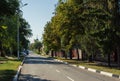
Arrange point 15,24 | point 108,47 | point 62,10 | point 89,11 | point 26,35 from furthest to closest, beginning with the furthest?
1. point 26,35
2. point 15,24
3. point 62,10
4. point 89,11
5. point 108,47

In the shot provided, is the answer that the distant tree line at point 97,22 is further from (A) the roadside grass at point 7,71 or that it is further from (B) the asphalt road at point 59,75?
(A) the roadside grass at point 7,71

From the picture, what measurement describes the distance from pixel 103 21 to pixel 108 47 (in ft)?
10.3

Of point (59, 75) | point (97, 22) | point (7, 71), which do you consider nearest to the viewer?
point (59, 75)

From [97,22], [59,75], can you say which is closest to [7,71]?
[59,75]

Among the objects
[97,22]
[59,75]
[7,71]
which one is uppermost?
[97,22]

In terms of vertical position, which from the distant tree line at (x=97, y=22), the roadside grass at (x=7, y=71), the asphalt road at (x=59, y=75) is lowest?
the asphalt road at (x=59, y=75)

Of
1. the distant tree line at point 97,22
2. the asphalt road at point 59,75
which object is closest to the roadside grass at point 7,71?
the asphalt road at point 59,75

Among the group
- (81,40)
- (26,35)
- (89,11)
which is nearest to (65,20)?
(81,40)

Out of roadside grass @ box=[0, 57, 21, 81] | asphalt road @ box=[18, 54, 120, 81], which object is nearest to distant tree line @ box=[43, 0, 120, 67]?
asphalt road @ box=[18, 54, 120, 81]

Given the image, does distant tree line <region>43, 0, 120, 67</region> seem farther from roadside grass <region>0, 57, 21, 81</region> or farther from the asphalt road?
roadside grass <region>0, 57, 21, 81</region>

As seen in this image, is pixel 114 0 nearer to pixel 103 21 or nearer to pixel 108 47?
pixel 103 21

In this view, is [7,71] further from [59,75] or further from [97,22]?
[97,22]

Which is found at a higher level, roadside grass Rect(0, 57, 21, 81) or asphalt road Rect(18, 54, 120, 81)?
roadside grass Rect(0, 57, 21, 81)

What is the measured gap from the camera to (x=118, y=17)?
39.5m
